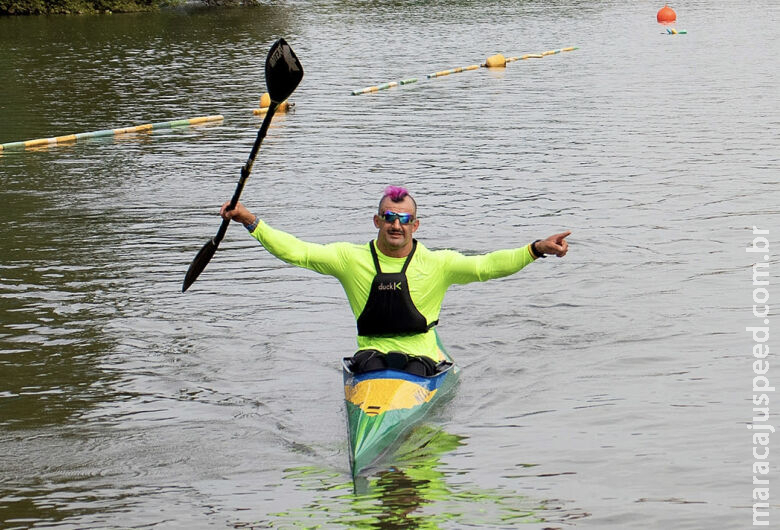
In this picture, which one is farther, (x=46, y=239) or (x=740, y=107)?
(x=740, y=107)

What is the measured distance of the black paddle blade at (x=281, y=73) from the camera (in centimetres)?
1079

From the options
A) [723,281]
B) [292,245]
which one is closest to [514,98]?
[723,281]

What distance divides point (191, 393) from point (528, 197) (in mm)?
9152

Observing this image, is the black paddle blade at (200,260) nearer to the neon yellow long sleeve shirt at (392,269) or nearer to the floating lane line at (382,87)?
the neon yellow long sleeve shirt at (392,269)

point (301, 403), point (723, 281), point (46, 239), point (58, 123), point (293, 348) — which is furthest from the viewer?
point (58, 123)

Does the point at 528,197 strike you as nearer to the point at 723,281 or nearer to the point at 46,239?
the point at 723,281

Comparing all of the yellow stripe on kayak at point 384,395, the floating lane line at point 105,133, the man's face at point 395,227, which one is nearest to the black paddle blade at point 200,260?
the man's face at point 395,227

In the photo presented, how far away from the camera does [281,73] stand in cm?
1081

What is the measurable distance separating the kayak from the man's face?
3.45 feet

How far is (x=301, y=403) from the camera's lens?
1069 centimetres

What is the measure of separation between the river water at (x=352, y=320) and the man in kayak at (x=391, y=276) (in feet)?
2.49

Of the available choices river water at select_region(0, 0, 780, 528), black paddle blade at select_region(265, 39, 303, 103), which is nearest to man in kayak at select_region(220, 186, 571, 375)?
river water at select_region(0, 0, 780, 528)

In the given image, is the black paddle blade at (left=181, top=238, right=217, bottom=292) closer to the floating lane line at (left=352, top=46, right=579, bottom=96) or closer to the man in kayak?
the man in kayak

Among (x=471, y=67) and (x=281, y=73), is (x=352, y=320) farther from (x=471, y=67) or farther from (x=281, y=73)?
(x=471, y=67)
